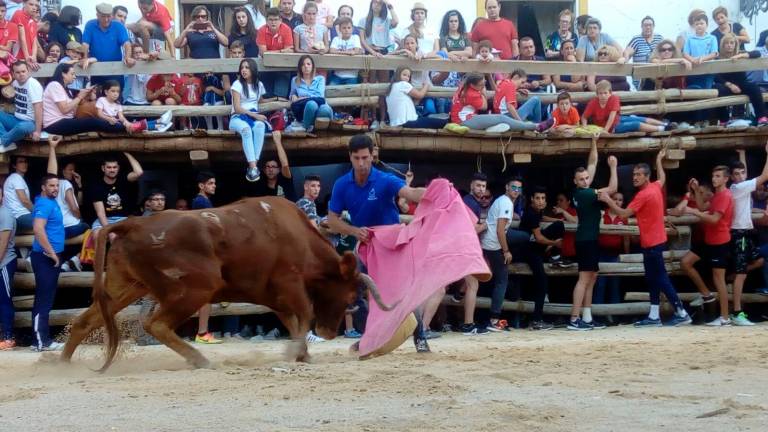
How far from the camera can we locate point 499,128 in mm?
13656

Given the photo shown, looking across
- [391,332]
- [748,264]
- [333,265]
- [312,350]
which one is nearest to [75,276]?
[312,350]

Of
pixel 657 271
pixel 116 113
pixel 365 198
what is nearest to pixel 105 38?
pixel 116 113

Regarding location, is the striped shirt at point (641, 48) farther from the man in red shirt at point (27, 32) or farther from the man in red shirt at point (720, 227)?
the man in red shirt at point (27, 32)

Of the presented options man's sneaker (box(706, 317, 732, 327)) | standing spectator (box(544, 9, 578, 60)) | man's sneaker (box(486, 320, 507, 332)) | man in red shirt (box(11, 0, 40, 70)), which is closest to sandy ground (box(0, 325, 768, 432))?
man's sneaker (box(486, 320, 507, 332))

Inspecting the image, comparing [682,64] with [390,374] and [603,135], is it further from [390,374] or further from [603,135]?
[390,374]

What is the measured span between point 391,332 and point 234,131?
5052 millimetres

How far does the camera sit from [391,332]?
8.82 m

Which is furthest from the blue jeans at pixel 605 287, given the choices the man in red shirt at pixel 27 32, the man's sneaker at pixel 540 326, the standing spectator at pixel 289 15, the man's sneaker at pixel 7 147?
the man in red shirt at pixel 27 32

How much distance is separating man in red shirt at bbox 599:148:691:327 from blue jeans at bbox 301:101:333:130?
134 inches

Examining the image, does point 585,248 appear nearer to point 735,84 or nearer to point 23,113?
point 735,84

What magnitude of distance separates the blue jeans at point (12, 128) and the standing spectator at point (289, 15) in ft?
12.9

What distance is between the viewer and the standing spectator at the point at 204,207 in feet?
39.9

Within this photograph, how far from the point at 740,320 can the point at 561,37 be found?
4884 mm

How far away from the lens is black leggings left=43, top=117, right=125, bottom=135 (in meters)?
12.9
